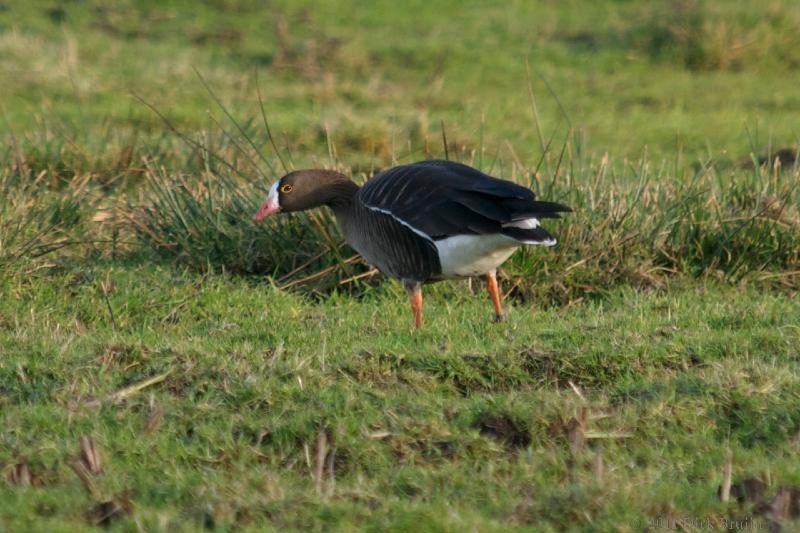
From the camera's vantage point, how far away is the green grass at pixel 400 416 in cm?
366

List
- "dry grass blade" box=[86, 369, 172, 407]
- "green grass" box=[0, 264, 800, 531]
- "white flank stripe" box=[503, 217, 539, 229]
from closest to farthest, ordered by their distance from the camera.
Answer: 1. "green grass" box=[0, 264, 800, 531]
2. "dry grass blade" box=[86, 369, 172, 407]
3. "white flank stripe" box=[503, 217, 539, 229]

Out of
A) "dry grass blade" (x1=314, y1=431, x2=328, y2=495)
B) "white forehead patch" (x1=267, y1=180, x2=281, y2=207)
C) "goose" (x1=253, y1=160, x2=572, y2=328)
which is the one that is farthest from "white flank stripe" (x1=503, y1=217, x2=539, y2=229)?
"dry grass blade" (x1=314, y1=431, x2=328, y2=495)

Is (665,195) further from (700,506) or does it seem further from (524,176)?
(700,506)

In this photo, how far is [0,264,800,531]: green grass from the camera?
→ 366 centimetres

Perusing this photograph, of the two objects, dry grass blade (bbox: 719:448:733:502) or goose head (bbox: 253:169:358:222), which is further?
goose head (bbox: 253:169:358:222)

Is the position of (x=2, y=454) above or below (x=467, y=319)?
above

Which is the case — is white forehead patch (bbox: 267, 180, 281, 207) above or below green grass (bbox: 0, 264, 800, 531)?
above

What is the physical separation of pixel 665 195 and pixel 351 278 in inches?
70.5

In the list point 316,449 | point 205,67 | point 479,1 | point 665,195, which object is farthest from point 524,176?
point 479,1

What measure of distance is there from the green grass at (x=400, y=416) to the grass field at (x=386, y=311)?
13 millimetres

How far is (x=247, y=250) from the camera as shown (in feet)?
21.9

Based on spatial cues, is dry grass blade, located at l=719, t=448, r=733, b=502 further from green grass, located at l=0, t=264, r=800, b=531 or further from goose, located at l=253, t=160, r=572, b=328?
goose, located at l=253, t=160, r=572, b=328

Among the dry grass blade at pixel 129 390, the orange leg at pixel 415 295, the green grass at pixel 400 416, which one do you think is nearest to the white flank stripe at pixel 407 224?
the orange leg at pixel 415 295

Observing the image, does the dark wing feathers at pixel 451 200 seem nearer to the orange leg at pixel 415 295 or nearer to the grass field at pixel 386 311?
the orange leg at pixel 415 295
